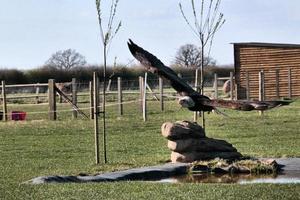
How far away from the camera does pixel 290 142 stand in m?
17.1

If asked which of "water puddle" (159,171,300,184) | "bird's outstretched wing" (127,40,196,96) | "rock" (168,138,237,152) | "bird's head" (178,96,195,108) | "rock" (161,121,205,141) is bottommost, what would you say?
"water puddle" (159,171,300,184)

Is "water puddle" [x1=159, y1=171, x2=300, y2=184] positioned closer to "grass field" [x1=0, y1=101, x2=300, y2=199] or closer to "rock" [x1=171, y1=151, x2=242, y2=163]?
"grass field" [x1=0, y1=101, x2=300, y2=199]

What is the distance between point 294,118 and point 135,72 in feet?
135

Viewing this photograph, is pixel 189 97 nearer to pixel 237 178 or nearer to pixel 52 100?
pixel 237 178

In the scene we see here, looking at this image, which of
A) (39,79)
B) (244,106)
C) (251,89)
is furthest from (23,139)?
(39,79)

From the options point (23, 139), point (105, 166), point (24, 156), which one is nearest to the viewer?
point (105, 166)

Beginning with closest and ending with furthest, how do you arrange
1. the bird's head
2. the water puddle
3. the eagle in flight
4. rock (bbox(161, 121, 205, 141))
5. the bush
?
the eagle in flight → the bird's head → the water puddle → rock (bbox(161, 121, 205, 141)) → the bush

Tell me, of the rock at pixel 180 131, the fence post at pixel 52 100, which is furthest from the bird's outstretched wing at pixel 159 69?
the fence post at pixel 52 100

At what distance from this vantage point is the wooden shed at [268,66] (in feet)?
142

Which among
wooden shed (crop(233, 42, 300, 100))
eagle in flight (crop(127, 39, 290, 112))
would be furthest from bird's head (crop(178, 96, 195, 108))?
wooden shed (crop(233, 42, 300, 100))

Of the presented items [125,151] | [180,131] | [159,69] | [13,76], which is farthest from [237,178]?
[13,76]

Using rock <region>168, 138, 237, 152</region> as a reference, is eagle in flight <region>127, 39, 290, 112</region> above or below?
above

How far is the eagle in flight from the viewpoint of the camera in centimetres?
844

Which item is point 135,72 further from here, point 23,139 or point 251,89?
point 23,139
